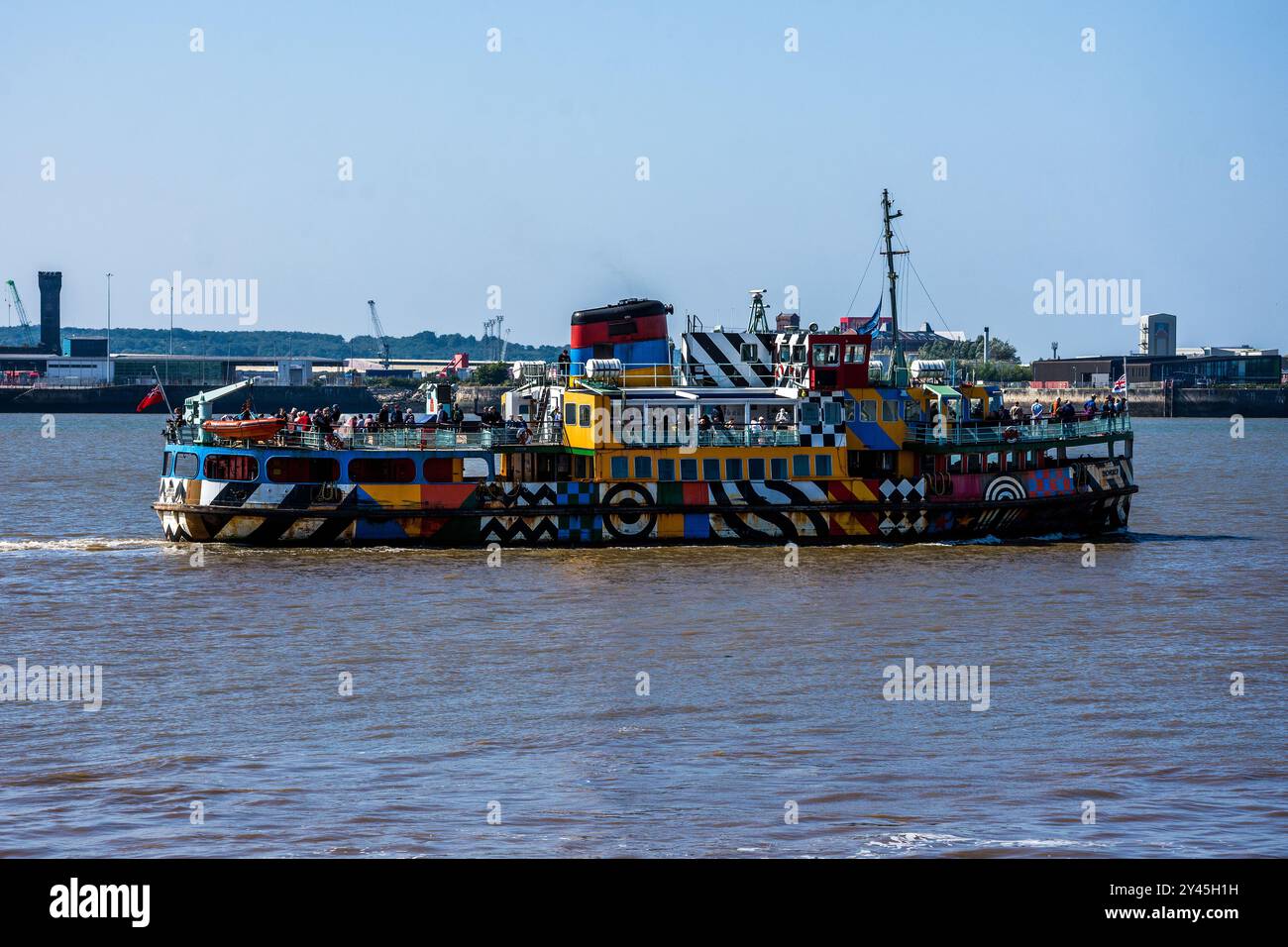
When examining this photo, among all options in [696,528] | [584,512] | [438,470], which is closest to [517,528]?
[584,512]

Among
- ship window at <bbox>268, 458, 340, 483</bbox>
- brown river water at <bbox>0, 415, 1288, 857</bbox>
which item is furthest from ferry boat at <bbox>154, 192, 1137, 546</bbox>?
brown river water at <bbox>0, 415, 1288, 857</bbox>

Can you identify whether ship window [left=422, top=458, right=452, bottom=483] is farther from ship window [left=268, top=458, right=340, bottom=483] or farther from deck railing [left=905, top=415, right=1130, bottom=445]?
deck railing [left=905, top=415, right=1130, bottom=445]

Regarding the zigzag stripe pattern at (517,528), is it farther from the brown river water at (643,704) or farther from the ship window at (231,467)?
the ship window at (231,467)

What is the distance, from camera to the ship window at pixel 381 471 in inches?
1758

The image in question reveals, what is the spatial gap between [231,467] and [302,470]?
Answer: 211 cm

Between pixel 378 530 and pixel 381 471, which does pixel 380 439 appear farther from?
pixel 378 530

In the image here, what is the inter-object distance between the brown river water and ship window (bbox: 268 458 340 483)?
2.21 meters

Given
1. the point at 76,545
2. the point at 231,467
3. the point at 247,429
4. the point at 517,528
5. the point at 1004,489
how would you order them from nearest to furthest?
1. the point at 247,429
2. the point at 231,467
3. the point at 517,528
4. the point at 76,545
5. the point at 1004,489

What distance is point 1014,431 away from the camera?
47844 millimetres

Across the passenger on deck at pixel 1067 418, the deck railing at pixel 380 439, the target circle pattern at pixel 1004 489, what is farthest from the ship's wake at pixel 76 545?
the passenger on deck at pixel 1067 418

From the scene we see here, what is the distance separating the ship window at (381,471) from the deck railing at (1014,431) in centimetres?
1563

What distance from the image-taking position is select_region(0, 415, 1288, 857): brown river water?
17109mm
